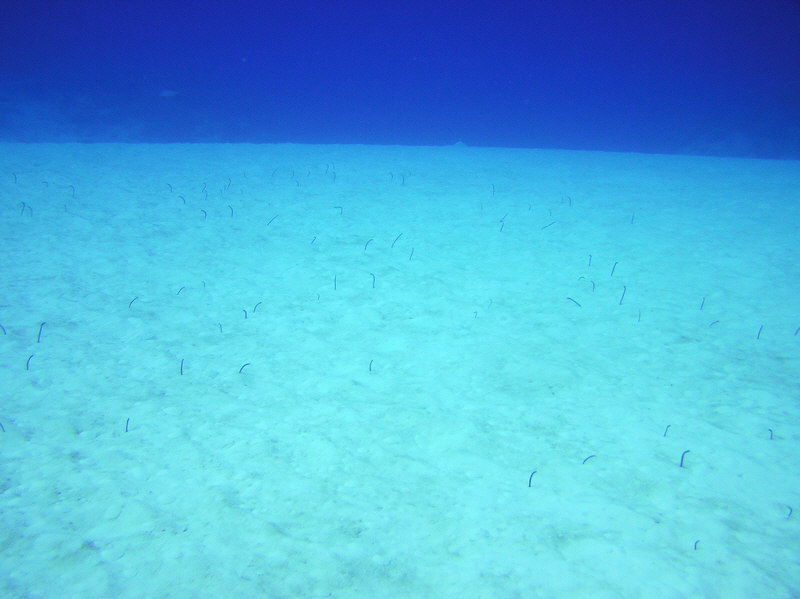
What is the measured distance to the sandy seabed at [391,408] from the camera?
3266mm

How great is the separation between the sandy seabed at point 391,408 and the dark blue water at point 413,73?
112ft

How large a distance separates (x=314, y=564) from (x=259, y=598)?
45cm

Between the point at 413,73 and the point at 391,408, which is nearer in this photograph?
the point at 391,408

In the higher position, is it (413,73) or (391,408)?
(413,73)

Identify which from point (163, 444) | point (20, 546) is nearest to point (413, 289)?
point (163, 444)

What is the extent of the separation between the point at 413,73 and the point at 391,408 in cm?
7873

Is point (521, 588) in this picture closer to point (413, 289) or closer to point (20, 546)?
point (20, 546)

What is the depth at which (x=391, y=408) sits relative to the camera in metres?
5.09

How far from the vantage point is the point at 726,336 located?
6672 millimetres

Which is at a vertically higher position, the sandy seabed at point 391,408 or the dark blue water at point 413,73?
the dark blue water at point 413,73

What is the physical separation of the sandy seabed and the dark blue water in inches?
1343

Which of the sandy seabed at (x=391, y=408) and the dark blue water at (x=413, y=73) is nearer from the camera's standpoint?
the sandy seabed at (x=391, y=408)

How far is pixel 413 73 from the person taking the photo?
236 ft

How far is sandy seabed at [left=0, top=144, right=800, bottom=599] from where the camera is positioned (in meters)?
3.27
